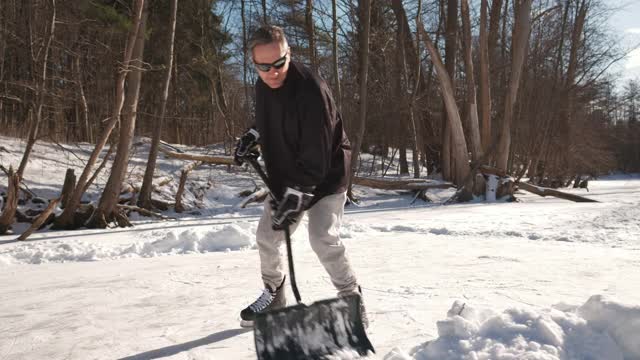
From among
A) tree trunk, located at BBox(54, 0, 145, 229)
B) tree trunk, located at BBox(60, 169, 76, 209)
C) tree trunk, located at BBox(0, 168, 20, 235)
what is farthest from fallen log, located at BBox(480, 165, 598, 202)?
tree trunk, located at BBox(0, 168, 20, 235)

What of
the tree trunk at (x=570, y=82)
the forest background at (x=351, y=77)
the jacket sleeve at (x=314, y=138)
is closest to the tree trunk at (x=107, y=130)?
the forest background at (x=351, y=77)

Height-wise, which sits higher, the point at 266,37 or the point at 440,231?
the point at 266,37

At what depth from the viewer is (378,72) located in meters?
21.8

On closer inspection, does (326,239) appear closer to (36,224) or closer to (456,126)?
(36,224)

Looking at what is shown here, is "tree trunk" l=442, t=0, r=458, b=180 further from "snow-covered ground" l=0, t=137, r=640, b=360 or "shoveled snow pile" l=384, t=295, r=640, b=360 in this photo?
"shoveled snow pile" l=384, t=295, r=640, b=360

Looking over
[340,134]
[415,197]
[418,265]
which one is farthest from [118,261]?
[415,197]

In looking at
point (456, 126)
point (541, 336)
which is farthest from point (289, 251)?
point (456, 126)

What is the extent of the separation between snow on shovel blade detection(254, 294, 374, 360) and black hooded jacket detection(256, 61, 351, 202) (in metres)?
0.65

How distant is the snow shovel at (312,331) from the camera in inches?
89.1

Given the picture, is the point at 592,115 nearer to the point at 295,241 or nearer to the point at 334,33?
the point at 334,33

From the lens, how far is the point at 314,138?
8.88 feet

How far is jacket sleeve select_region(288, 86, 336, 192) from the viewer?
2705 millimetres

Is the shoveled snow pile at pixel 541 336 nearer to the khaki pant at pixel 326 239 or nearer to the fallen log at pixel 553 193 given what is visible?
the khaki pant at pixel 326 239

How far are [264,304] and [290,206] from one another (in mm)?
787
